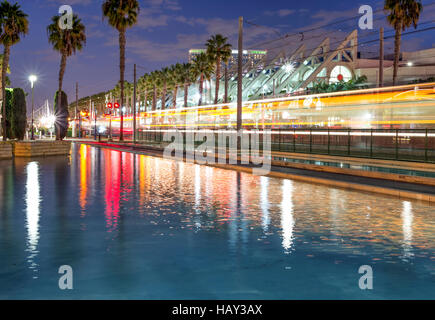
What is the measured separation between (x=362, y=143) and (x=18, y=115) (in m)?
41.3

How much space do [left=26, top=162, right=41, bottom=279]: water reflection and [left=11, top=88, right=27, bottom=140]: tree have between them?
42515 mm

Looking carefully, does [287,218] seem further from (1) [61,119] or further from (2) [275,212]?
(1) [61,119]

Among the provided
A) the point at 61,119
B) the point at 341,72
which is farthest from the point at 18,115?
the point at 341,72

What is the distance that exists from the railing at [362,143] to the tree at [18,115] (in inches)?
1243

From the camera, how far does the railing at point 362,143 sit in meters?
25.5

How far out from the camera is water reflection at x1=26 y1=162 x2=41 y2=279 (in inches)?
293

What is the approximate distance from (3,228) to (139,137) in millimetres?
62485

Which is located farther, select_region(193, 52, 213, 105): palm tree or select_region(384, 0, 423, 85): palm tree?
select_region(193, 52, 213, 105): palm tree

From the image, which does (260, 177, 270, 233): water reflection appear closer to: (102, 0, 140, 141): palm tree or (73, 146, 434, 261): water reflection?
(73, 146, 434, 261): water reflection

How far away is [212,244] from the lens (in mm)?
8406

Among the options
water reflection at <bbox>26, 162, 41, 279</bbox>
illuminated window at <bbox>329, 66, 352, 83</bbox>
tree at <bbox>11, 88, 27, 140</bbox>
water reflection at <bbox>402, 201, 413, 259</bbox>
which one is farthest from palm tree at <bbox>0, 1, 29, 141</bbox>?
illuminated window at <bbox>329, 66, 352, 83</bbox>
